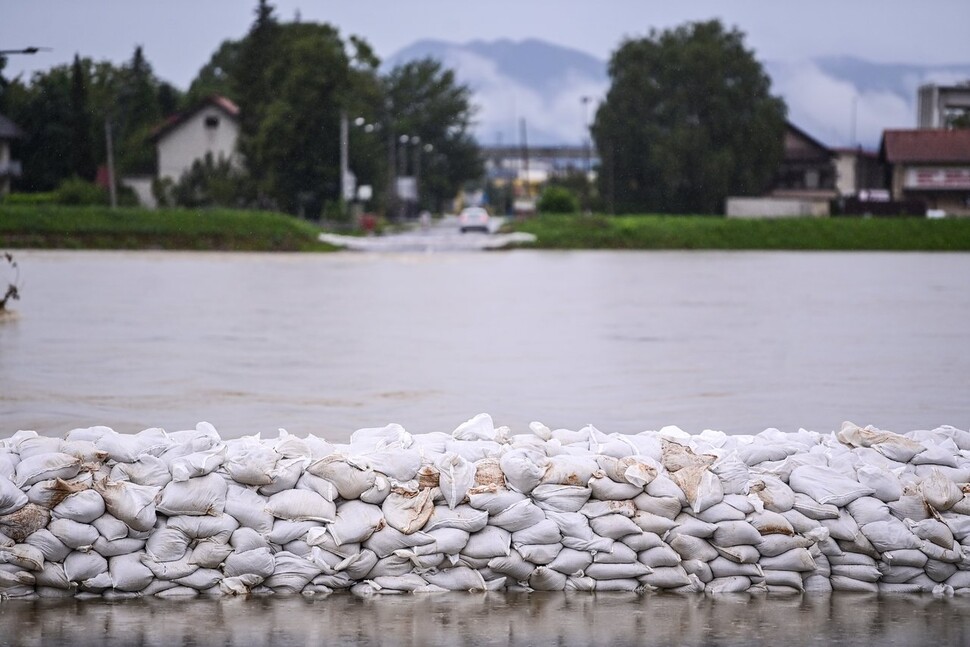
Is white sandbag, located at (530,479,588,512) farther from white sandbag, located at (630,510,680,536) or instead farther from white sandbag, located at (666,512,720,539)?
white sandbag, located at (666,512,720,539)

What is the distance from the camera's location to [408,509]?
5059mm

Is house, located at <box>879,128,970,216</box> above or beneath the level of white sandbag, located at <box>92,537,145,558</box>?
above

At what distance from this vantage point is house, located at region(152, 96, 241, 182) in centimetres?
6862

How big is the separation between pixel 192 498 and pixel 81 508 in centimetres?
40

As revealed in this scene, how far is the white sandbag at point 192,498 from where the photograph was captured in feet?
16.4

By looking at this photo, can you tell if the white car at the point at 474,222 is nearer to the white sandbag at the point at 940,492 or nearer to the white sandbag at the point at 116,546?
the white sandbag at the point at 940,492

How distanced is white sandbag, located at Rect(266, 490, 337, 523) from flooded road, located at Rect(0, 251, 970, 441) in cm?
329

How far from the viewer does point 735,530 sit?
5.09m

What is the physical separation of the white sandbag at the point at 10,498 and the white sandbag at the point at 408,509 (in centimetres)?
132

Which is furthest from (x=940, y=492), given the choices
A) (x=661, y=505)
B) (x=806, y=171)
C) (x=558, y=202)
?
(x=806, y=171)

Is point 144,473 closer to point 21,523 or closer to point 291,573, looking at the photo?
point 21,523

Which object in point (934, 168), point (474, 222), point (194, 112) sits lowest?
point (474, 222)

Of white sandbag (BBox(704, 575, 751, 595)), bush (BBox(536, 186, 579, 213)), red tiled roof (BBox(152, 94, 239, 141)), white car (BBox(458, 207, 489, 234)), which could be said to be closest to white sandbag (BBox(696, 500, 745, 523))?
white sandbag (BBox(704, 575, 751, 595))

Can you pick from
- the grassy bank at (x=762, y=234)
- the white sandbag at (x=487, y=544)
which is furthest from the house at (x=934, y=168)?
the white sandbag at (x=487, y=544)
